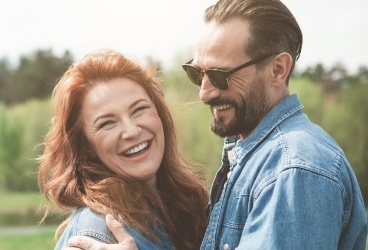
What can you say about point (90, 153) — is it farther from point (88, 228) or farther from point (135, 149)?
point (88, 228)

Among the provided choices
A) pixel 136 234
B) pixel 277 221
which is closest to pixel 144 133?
pixel 136 234

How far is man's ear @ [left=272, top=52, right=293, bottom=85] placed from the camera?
11.0ft

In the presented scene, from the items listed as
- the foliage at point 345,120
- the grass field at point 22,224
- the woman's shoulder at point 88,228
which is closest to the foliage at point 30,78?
the grass field at point 22,224

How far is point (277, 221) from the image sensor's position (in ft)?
8.93

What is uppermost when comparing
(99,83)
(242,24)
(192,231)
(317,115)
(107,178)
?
(242,24)

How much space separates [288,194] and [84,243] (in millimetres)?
1182

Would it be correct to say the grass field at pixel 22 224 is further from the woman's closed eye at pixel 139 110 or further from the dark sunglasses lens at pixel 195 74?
the dark sunglasses lens at pixel 195 74

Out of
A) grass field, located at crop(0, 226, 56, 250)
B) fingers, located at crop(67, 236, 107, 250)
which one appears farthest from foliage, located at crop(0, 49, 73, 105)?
fingers, located at crop(67, 236, 107, 250)

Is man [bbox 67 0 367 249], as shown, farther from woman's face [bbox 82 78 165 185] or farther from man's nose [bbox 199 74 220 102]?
woman's face [bbox 82 78 165 185]

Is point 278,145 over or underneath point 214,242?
over

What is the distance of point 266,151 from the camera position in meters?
3.04

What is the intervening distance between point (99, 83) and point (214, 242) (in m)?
1.22

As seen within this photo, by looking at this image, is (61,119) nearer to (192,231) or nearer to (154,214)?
(154,214)

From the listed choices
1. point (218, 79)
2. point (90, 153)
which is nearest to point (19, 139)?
point (90, 153)
